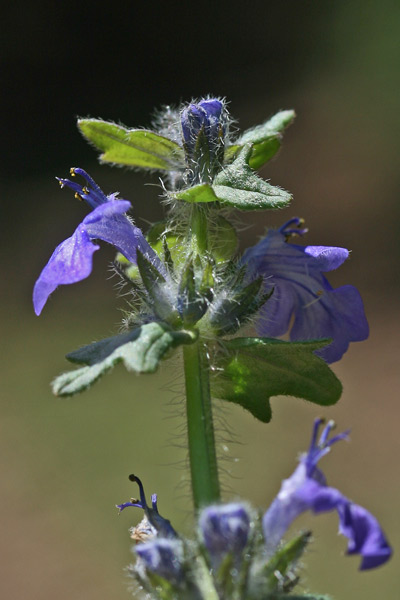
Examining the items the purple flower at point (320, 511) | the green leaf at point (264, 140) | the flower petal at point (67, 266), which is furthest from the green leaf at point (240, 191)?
the purple flower at point (320, 511)

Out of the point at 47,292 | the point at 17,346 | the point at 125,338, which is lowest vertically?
the point at 125,338

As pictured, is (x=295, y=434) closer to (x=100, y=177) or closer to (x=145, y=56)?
(x=100, y=177)

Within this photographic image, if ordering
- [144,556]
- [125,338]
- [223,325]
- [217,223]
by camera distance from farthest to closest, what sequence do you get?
[217,223] < [223,325] < [125,338] < [144,556]

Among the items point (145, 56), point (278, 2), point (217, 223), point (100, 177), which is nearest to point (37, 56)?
point (145, 56)

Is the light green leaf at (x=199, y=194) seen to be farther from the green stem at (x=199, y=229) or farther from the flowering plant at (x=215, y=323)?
the green stem at (x=199, y=229)

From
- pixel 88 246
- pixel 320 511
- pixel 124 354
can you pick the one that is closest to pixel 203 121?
pixel 88 246

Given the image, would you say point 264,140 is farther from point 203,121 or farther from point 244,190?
point 244,190

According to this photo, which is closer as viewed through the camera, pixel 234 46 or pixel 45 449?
pixel 45 449
